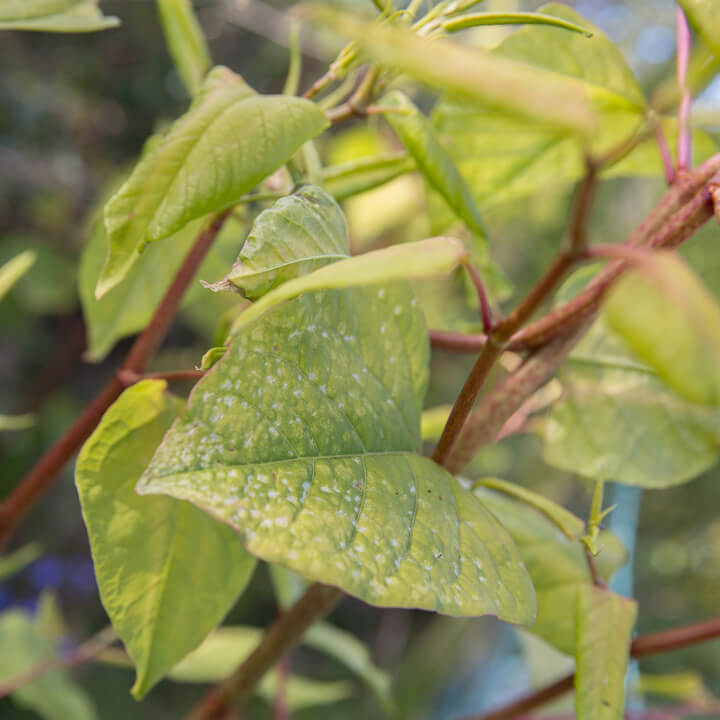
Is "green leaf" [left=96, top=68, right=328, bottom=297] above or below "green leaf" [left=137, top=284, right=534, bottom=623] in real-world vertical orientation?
above

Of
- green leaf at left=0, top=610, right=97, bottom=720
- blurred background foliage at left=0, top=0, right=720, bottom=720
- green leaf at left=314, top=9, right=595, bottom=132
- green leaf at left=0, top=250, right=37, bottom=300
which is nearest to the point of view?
green leaf at left=314, top=9, right=595, bottom=132

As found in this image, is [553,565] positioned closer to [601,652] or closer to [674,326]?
[601,652]

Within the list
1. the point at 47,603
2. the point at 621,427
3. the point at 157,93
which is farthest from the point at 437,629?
the point at 157,93

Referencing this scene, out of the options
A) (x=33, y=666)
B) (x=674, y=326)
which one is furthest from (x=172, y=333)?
(x=674, y=326)

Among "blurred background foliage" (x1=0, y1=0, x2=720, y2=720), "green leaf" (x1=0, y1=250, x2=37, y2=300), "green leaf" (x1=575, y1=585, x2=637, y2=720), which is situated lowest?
"blurred background foliage" (x1=0, y1=0, x2=720, y2=720)

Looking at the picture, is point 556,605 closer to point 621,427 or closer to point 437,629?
point 621,427

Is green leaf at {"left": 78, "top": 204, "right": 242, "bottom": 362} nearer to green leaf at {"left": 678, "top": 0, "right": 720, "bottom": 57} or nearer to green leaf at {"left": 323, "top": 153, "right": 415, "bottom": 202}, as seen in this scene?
green leaf at {"left": 323, "top": 153, "right": 415, "bottom": 202}

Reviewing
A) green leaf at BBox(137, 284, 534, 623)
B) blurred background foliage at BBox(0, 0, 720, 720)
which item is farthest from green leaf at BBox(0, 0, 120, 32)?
blurred background foliage at BBox(0, 0, 720, 720)

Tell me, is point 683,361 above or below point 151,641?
above
